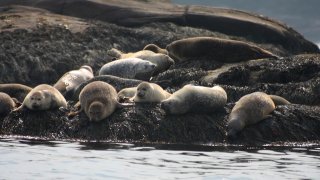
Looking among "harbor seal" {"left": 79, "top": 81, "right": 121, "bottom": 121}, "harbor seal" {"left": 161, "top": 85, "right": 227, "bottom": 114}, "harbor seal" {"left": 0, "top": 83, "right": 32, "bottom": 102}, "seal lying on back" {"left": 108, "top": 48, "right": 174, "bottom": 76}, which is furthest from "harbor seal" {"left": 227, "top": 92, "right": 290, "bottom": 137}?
"harbor seal" {"left": 0, "top": 83, "right": 32, "bottom": 102}

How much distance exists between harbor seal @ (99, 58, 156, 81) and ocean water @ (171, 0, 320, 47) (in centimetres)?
5242

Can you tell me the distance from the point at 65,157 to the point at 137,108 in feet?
10.1

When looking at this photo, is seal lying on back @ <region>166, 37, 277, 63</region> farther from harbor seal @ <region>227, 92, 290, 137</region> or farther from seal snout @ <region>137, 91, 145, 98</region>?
seal snout @ <region>137, 91, 145, 98</region>

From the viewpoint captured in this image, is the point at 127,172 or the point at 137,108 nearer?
the point at 127,172

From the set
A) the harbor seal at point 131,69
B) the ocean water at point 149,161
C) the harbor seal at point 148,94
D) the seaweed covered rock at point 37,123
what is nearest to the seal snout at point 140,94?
the harbor seal at point 148,94

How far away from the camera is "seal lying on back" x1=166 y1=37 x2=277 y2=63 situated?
66.1 feet

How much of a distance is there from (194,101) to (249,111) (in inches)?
38.1

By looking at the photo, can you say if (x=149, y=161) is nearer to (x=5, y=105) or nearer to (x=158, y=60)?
(x=5, y=105)

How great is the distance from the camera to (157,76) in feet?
63.3

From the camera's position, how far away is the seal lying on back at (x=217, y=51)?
20.2 meters

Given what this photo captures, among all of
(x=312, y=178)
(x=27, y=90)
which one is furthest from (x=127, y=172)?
(x=27, y=90)

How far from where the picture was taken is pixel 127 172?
11.8 meters

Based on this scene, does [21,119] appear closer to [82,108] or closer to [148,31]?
[82,108]

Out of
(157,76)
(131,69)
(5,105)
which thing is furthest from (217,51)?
(5,105)
